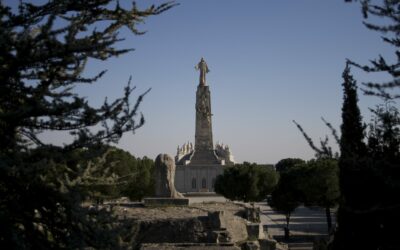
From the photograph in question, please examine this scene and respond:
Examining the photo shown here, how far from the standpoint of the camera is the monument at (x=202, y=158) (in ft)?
177

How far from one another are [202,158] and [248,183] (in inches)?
715

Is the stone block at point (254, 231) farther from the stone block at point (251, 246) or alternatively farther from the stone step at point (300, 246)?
the stone step at point (300, 246)

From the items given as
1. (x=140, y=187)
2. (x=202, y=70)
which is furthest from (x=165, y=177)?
(x=202, y=70)

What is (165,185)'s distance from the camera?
73.0 feet

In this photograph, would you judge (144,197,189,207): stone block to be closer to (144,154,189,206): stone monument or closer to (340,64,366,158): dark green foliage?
Result: (144,154,189,206): stone monument

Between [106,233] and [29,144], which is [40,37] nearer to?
[29,144]

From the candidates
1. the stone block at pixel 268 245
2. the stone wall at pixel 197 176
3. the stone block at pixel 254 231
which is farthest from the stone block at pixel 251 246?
the stone wall at pixel 197 176

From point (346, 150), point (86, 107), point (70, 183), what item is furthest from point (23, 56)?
point (346, 150)

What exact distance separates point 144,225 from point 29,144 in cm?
919

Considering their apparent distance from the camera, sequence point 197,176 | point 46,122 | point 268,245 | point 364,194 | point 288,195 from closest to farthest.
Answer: point 46,122, point 364,194, point 268,245, point 288,195, point 197,176

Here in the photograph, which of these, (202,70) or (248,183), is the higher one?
(202,70)

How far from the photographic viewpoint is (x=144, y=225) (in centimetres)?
1427

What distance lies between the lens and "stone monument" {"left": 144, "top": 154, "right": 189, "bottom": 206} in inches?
830

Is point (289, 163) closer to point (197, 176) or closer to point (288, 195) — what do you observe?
point (197, 176)
